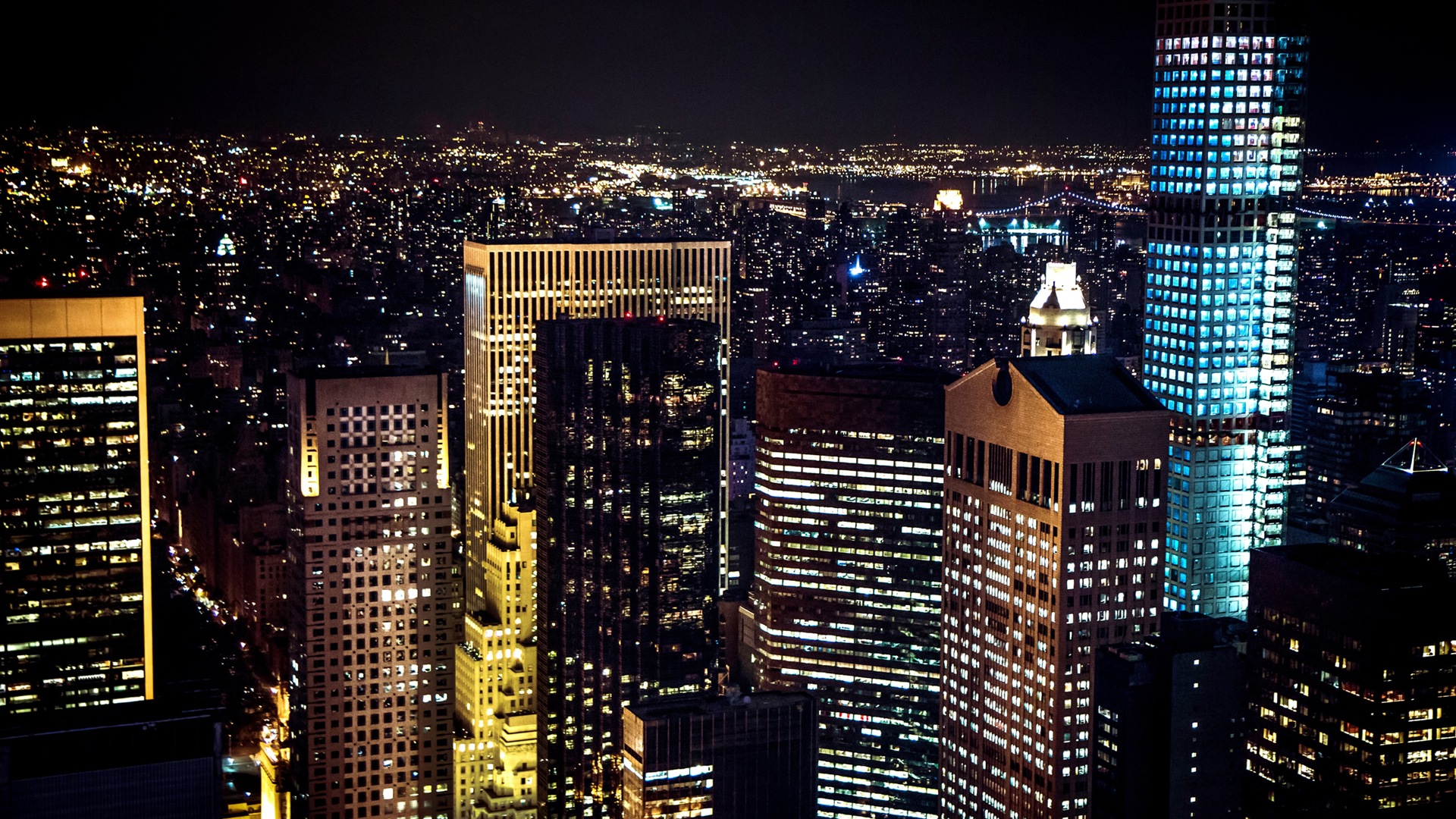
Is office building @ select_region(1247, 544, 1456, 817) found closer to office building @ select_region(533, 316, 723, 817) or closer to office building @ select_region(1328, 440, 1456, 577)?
office building @ select_region(1328, 440, 1456, 577)

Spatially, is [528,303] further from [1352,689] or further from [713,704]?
[1352,689]

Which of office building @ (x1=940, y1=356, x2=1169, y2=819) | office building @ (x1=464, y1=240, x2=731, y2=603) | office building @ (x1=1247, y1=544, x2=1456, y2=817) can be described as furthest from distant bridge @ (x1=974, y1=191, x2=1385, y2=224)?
office building @ (x1=1247, y1=544, x2=1456, y2=817)

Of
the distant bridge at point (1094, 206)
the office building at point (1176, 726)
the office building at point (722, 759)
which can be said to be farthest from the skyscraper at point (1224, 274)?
the office building at point (1176, 726)

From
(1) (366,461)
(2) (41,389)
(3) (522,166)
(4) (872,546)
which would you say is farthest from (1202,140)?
(2) (41,389)

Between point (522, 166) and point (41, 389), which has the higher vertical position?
point (522, 166)

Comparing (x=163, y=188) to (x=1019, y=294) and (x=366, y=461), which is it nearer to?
(x=366, y=461)

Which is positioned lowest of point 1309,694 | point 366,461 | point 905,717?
point 905,717
